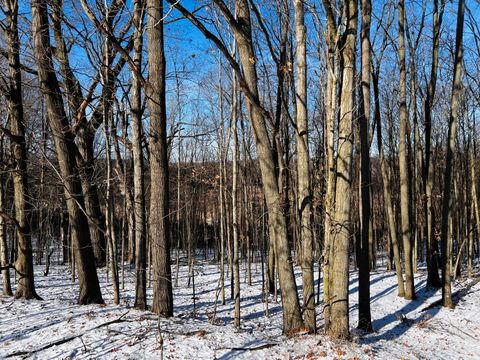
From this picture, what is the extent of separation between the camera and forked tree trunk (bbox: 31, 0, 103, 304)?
7.18m

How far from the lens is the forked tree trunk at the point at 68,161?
7.18 meters

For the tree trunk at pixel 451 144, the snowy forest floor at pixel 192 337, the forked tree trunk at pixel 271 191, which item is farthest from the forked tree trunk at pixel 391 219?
the forked tree trunk at pixel 271 191

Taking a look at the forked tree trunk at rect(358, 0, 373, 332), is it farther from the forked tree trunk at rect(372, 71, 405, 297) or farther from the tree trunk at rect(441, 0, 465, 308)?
the forked tree trunk at rect(372, 71, 405, 297)

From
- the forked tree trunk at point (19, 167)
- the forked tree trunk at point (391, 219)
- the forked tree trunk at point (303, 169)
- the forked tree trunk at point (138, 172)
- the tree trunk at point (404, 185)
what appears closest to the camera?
the forked tree trunk at point (303, 169)

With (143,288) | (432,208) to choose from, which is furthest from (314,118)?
(143,288)

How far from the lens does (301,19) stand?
615 centimetres

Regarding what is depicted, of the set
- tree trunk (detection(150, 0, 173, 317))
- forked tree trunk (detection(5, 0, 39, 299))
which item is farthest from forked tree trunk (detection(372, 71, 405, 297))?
forked tree trunk (detection(5, 0, 39, 299))

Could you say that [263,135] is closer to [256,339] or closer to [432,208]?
[256,339]

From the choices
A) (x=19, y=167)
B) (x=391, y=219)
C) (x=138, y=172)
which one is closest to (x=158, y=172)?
(x=138, y=172)

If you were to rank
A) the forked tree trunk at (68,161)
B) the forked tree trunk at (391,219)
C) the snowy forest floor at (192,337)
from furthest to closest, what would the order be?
1. the forked tree trunk at (391,219)
2. the forked tree trunk at (68,161)
3. the snowy forest floor at (192,337)

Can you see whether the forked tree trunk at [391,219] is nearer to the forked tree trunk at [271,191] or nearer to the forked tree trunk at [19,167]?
the forked tree trunk at [271,191]

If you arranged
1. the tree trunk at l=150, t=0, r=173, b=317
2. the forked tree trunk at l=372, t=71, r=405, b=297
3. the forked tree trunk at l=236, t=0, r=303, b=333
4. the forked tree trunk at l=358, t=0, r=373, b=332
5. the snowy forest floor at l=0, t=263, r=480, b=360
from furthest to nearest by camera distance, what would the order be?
the forked tree trunk at l=372, t=71, r=405, b=297, the forked tree trunk at l=358, t=0, r=373, b=332, the tree trunk at l=150, t=0, r=173, b=317, the forked tree trunk at l=236, t=0, r=303, b=333, the snowy forest floor at l=0, t=263, r=480, b=360

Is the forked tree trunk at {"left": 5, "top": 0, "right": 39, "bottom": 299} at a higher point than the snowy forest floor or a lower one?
higher

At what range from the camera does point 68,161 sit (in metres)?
7.28
